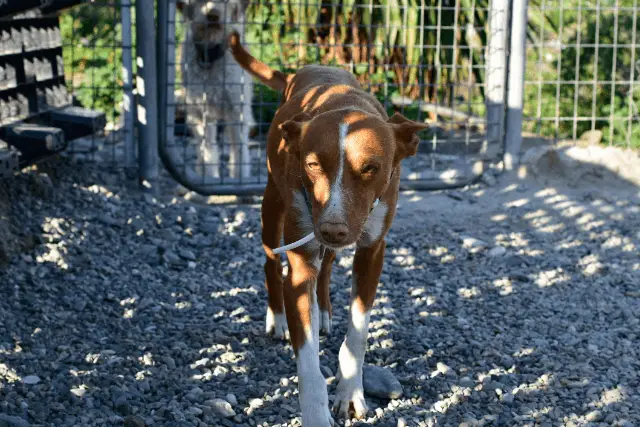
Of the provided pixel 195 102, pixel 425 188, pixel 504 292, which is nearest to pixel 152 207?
pixel 195 102

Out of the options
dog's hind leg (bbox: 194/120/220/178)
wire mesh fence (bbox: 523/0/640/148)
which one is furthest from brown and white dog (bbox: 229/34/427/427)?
wire mesh fence (bbox: 523/0/640/148)

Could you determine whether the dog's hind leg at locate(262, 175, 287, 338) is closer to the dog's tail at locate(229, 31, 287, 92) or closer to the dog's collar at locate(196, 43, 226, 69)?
the dog's tail at locate(229, 31, 287, 92)

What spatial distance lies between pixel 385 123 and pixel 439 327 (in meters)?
1.61

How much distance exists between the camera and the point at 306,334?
338cm

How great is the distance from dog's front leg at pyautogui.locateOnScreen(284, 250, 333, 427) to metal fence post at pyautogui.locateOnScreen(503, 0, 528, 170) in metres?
4.25

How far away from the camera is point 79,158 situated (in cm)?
700

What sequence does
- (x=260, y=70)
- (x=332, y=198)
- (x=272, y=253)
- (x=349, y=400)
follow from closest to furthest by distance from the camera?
(x=332, y=198)
(x=349, y=400)
(x=272, y=253)
(x=260, y=70)

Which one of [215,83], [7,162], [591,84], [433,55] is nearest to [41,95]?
[7,162]

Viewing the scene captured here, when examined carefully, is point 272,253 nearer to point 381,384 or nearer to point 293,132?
point 381,384

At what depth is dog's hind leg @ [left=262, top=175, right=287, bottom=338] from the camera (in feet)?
13.5

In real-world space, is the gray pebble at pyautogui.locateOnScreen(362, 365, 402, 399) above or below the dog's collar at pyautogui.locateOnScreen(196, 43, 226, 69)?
below

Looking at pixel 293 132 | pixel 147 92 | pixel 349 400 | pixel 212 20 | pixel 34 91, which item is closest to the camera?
pixel 293 132

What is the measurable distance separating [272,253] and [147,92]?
9.37 feet

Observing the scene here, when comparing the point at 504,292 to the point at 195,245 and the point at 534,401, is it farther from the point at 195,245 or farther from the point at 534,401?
the point at 195,245
